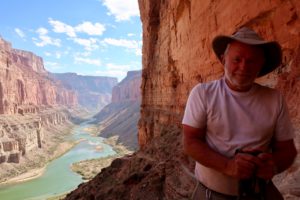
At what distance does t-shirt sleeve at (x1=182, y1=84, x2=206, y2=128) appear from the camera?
2244 millimetres

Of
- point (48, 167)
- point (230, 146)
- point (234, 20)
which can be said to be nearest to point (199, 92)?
point (230, 146)

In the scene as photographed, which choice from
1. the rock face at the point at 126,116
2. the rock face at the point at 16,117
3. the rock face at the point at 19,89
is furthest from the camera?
the rock face at the point at 126,116

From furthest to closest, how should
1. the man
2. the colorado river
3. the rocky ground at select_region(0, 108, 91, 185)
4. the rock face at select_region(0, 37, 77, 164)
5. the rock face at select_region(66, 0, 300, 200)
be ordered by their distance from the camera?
1. the rock face at select_region(0, 37, 77, 164)
2. the rocky ground at select_region(0, 108, 91, 185)
3. the colorado river
4. the rock face at select_region(66, 0, 300, 200)
5. the man

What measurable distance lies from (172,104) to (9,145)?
136 ft

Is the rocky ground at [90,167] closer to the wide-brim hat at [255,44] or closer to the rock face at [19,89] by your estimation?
the rock face at [19,89]

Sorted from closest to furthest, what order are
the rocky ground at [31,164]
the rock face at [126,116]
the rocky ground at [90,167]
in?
the rocky ground at [90,167] → the rocky ground at [31,164] → the rock face at [126,116]

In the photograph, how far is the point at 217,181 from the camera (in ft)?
7.42

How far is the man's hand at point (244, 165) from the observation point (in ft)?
6.63

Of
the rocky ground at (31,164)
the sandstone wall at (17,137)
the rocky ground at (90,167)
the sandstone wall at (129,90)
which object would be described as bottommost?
the rocky ground at (31,164)

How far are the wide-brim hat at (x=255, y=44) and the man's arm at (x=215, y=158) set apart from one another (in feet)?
2.19

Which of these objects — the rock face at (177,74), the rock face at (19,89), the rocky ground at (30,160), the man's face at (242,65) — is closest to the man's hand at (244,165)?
the man's face at (242,65)

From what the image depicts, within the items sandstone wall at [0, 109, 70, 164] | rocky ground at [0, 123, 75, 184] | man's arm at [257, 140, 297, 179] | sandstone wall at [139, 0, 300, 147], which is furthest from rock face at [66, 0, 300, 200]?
sandstone wall at [0, 109, 70, 164]

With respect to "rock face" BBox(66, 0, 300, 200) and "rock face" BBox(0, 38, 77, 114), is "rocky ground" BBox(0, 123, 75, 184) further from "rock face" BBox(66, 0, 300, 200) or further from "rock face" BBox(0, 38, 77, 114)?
"rock face" BBox(66, 0, 300, 200)

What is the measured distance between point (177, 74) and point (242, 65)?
1286cm
